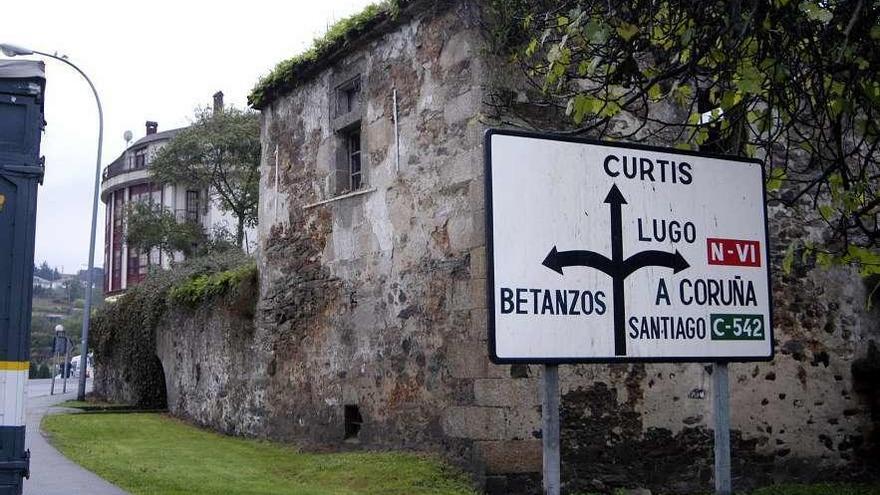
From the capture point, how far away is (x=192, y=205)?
45.8m

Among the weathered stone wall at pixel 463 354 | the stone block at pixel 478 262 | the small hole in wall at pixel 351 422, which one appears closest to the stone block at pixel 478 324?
the weathered stone wall at pixel 463 354

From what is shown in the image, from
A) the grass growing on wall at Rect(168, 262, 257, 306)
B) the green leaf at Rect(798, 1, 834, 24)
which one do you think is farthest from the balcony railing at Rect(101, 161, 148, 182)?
the green leaf at Rect(798, 1, 834, 24)

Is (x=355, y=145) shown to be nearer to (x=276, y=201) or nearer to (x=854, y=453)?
(x=276, y=201)

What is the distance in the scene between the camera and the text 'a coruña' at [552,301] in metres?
3.08

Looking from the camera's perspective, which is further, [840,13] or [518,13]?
[518,13]

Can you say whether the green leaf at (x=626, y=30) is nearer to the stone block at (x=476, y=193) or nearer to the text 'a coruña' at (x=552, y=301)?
the text 'a coruña' at (x=552, y=301)

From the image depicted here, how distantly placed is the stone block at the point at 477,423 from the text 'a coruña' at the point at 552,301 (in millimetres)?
6523

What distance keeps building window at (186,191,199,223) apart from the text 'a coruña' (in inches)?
1702

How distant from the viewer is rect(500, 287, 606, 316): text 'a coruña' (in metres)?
3.08

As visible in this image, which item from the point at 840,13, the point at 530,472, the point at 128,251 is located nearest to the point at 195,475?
the point at 530,472

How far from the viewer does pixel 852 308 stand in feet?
39.4

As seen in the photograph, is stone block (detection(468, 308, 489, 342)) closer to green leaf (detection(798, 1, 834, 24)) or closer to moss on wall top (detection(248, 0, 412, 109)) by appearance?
moss on wall top (detection(248, 0, 412, 109))

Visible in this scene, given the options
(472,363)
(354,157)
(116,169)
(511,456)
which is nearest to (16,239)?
(472,363)

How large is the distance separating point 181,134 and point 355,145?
68.4 ft
